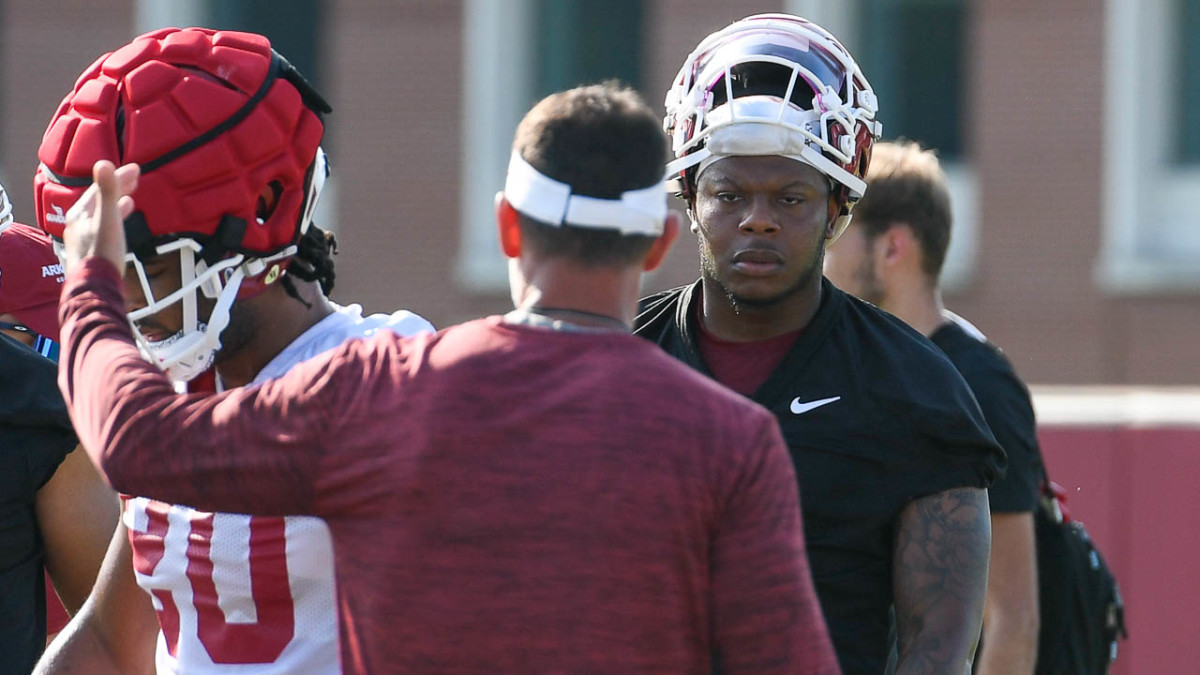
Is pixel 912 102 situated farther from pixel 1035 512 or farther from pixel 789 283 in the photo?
pixel 789 283

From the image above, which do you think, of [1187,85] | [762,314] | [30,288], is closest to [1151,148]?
[1187,85]

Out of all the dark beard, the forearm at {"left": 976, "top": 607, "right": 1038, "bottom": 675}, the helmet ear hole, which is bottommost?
the forearm at {"left": 976, "top": 607, "right": 1038, "bottom": 675}

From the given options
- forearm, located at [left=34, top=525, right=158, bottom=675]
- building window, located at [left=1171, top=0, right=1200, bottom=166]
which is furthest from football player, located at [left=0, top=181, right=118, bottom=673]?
building window, located at [left=1171, top=0, right=1200, bottom=166]

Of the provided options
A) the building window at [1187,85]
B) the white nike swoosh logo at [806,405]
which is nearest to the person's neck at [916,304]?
the white nike swoosh logo at [806,405]

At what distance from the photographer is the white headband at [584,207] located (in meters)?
2.27

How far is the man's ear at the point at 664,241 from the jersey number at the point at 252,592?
724 millimetres

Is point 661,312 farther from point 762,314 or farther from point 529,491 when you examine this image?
point 529,491

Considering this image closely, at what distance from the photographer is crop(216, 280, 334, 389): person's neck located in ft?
9.40

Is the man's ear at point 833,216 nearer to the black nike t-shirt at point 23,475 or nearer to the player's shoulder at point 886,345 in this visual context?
the player's shoulder at point 886,345

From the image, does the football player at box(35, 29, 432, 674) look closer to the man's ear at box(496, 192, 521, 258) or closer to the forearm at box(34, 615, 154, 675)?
the forearm at box(34, 615, 154, 675)

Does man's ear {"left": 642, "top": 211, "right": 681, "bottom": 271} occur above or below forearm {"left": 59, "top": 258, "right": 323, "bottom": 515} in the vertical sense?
above

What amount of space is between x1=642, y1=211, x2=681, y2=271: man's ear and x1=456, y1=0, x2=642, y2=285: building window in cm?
1119

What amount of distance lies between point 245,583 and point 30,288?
5.19 feet

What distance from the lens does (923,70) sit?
13336mm
